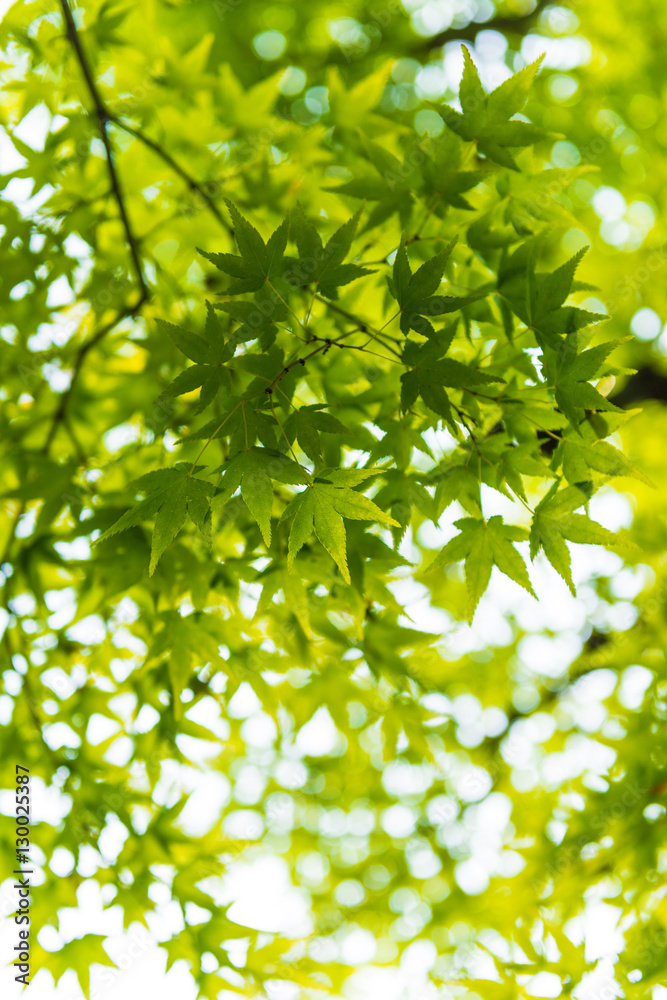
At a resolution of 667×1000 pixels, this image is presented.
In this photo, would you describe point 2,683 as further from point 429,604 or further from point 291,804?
point 291,804

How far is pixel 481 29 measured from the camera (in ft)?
12.3

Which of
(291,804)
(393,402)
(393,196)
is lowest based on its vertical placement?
(291,804)

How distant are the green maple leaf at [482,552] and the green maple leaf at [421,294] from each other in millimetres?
382

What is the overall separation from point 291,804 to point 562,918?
1.79 m

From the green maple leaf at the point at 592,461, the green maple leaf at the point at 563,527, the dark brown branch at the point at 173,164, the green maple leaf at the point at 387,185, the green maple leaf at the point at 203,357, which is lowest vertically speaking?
the green maple leaf at the point at 563,527

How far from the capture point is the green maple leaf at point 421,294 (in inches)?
42.4

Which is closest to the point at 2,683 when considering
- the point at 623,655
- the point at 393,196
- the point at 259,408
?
the point at 259,408

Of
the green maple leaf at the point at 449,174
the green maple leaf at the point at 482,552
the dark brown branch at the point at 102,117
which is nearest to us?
the green maple leaf at the point at 482,552

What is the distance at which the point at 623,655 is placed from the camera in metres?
2.73

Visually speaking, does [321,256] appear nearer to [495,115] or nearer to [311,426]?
[311,426]

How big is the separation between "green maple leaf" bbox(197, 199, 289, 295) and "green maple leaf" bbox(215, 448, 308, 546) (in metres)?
0.28

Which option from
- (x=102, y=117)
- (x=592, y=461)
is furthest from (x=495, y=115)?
(x=102, y=117)

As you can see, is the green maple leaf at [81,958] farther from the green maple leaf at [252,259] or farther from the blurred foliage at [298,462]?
the green maple leaf at [252,259]

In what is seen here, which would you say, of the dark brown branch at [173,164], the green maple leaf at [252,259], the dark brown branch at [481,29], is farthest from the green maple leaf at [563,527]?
the dark brown branch at [481,29]
